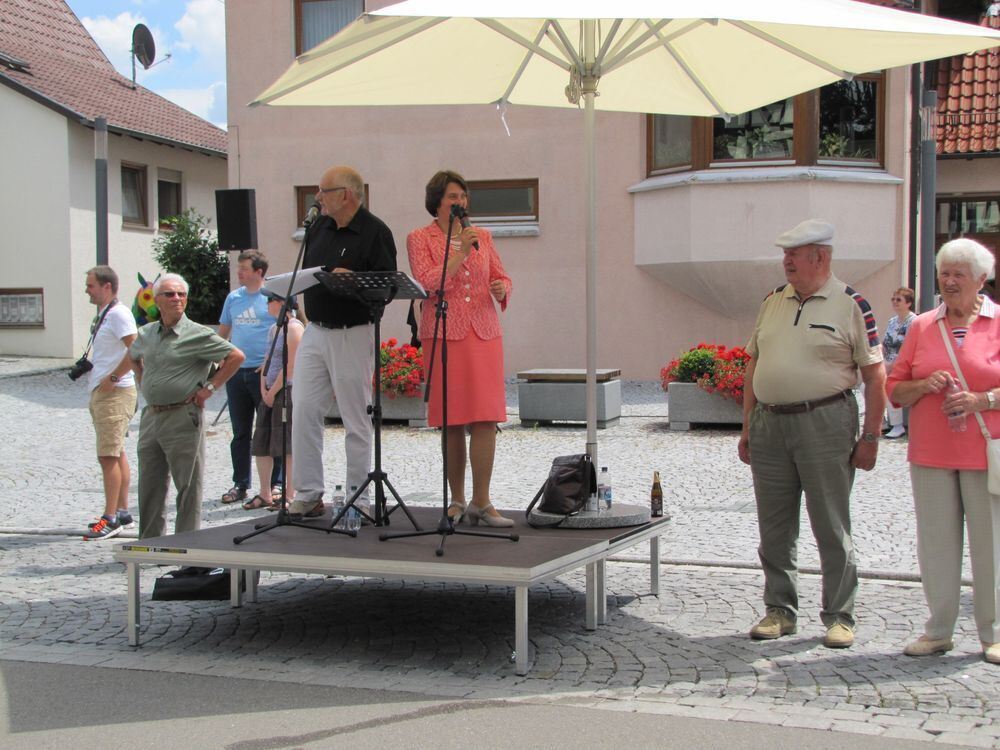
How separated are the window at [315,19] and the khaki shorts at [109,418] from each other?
44.0 feet

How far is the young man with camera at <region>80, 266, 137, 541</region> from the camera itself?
351 inches

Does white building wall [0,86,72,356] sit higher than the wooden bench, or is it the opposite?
white building wall [0,86,72,356]

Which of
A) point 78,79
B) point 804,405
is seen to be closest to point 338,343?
point 804,405

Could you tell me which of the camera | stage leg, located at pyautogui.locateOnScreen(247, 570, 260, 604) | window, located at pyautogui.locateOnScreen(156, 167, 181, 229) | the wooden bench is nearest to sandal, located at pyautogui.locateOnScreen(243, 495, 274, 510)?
the camera

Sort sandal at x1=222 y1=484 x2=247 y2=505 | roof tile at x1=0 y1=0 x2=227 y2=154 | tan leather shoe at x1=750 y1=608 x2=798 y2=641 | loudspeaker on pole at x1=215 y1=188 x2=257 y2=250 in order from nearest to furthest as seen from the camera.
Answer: tan leather shoe at x1=750 y1=608 x2=798 y2=641 < sandal at x1=222 y1=484 x2=247 y2=505 < loudspeaker on pole at x1=215 y1=188 x2=257 y2=250 < roof tile at x1=0 y1=0 x2=227 y2=154

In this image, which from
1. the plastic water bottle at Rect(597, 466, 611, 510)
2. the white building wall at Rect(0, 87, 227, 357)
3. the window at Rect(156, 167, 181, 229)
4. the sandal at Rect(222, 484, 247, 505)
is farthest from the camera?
the window at Rect(156, 167, 181, 229)

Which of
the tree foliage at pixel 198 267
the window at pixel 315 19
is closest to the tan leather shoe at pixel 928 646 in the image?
the window at pixel 315 19

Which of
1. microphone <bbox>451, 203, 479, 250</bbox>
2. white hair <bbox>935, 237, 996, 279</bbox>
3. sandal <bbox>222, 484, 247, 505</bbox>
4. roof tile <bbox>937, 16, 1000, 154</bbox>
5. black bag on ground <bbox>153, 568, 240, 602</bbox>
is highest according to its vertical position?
roof tile <bbox>937, 16, 1000, 154</bbox>

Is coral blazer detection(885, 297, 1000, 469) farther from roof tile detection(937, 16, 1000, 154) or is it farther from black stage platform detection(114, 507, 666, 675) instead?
roof tile detection(937, 16, 1000, 154)

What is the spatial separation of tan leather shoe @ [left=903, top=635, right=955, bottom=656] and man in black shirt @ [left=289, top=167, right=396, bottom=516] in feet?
9.88

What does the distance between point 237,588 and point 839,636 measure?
3183 millimetres

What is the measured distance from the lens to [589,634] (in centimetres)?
623

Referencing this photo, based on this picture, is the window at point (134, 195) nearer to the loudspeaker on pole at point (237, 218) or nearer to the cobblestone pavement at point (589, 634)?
the loudspeaker on pole at point (237, 218)

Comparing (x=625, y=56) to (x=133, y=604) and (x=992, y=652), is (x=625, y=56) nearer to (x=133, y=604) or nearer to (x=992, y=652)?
(x=992, y=652)
